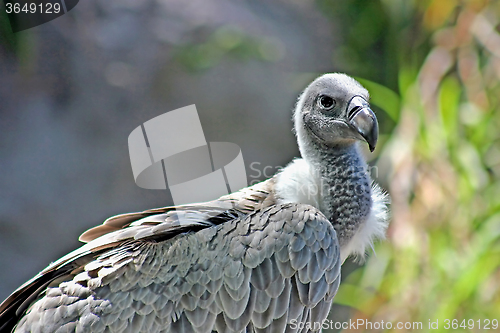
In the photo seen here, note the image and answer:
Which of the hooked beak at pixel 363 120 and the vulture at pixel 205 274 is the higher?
the hooked beak at pixel 363 120

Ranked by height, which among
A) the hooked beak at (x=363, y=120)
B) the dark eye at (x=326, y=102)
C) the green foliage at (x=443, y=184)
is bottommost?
the green foliage at (x=443, y=184)

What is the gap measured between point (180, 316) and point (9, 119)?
3.08 m

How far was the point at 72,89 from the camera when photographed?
4.28 m

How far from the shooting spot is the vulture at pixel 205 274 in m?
1.79

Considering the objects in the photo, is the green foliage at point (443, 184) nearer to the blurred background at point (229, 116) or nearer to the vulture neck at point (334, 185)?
the blurred background at point (229, 116)

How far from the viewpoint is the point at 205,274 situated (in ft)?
5.94

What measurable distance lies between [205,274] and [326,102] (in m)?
0.89

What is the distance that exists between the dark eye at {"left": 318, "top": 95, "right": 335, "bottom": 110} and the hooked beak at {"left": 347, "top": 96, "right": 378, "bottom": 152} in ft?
0.34

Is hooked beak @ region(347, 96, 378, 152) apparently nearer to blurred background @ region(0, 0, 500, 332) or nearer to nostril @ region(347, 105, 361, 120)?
nostril @ region(347, 105, 361, 120)

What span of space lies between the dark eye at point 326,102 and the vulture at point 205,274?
0.11m

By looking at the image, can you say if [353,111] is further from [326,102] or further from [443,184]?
[443,184]


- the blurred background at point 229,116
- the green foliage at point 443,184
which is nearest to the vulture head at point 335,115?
the green foliage at point 443,184

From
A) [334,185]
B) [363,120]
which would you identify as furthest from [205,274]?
[363,120]

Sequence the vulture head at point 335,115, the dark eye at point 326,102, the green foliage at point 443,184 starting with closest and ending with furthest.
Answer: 1. the vulture head at point 335,115
2. the dark eye at point 326,102
3. the green foliage at point 443,184
